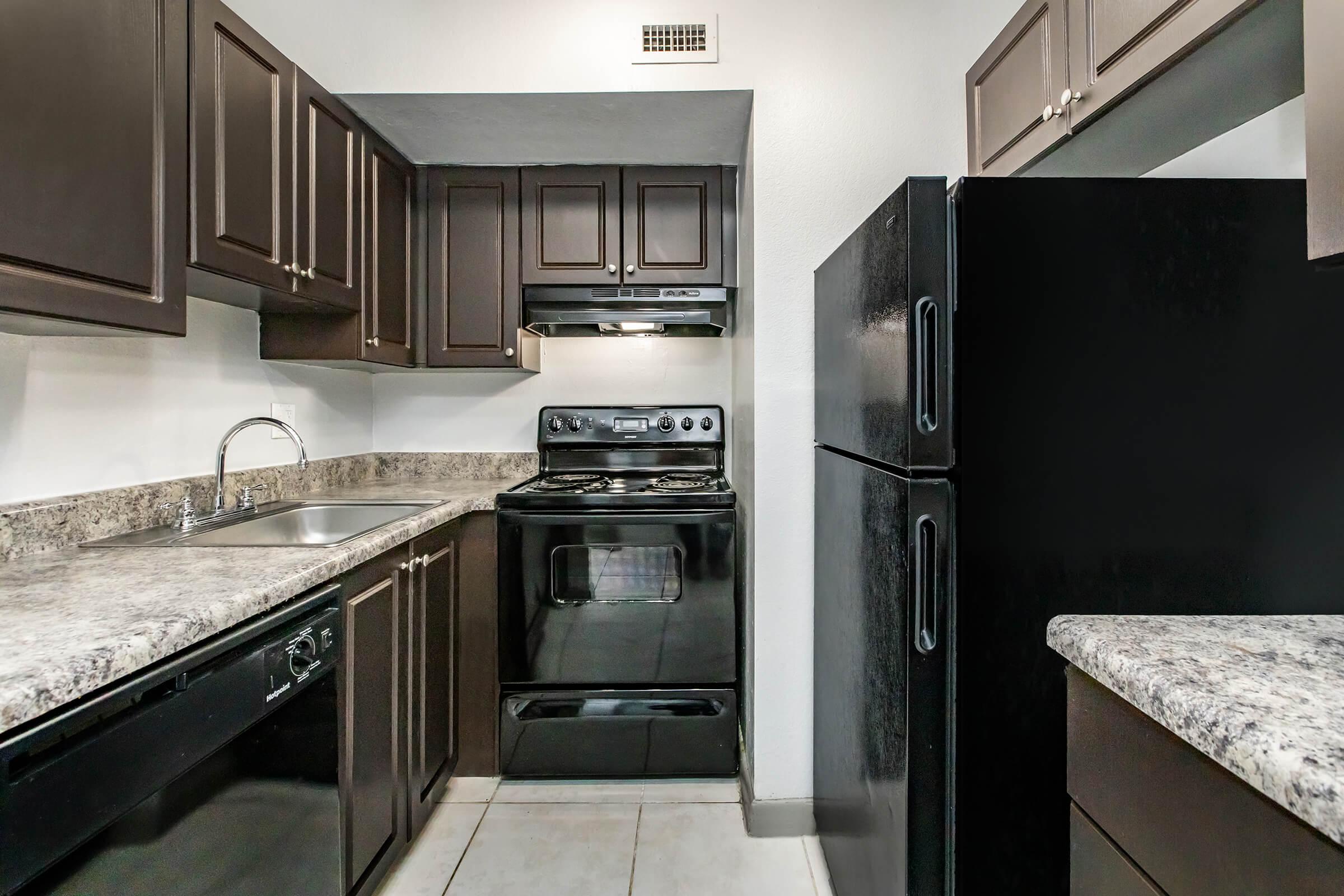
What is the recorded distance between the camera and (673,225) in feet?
7.93

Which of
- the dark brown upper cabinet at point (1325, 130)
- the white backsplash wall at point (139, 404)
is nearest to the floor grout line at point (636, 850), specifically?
the white backsplash wall at point (139, 404)

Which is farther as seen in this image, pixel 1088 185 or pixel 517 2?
pixel 517 2

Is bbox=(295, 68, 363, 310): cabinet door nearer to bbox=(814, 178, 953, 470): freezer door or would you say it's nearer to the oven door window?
the oven door window

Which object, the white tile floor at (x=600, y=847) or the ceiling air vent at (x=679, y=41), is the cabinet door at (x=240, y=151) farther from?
the white tile floor at (x=600, y=847)

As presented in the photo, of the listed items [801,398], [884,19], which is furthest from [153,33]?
[884,19]

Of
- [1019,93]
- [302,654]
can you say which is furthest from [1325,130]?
[302,654]

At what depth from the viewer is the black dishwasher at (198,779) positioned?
741 mm

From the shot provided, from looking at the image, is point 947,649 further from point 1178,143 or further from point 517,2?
point 517,2

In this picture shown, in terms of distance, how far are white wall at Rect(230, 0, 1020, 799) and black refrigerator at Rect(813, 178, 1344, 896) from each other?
0.75 metres

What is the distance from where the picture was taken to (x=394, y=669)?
5.36 ft

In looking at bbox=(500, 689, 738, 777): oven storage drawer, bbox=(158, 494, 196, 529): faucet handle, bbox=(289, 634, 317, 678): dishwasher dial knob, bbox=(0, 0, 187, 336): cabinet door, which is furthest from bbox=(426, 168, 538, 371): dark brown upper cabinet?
bbox=(289, 634, 317, 678): dishwasher dial knob

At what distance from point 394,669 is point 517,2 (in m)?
1.91

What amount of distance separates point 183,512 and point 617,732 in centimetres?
140

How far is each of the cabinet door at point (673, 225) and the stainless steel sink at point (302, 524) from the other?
3.81ft
